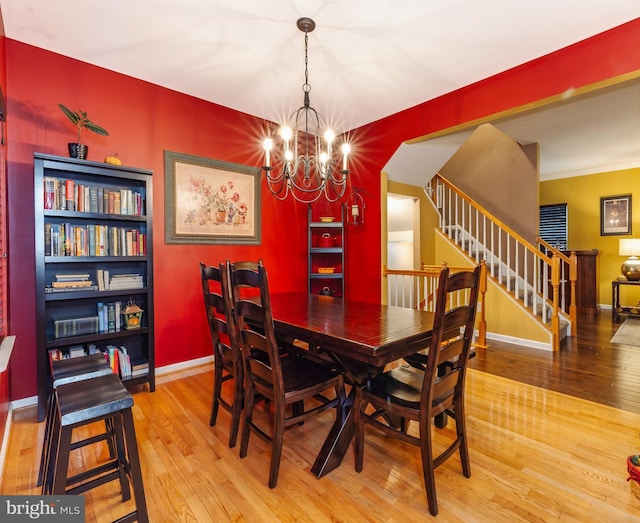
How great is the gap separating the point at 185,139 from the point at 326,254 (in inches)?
85.2

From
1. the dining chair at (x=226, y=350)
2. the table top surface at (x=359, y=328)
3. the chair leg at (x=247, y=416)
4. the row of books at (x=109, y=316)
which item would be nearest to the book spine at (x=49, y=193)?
the row of books at (x=109, y=316)

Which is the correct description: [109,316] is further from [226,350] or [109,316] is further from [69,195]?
[226,350]

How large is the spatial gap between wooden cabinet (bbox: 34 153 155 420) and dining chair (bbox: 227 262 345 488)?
134 cm

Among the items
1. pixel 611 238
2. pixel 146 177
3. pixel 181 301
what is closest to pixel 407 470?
pixel 181 301

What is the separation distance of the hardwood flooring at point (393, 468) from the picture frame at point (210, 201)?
5.05ft

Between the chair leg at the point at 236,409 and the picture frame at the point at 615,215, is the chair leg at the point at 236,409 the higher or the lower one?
the lower one

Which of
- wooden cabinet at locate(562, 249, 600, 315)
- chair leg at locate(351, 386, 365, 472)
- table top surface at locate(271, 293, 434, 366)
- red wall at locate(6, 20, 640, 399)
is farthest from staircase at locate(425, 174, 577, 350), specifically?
chair leg at locate(351, 386, 365, 472)

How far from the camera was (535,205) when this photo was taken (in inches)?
195

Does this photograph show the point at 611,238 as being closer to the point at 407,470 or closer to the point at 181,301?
the point at 407,470

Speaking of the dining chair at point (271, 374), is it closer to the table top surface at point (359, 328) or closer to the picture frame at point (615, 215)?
the table top surface at point (359, 328)

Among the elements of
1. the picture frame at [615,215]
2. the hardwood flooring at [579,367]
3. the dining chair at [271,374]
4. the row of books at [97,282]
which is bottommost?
the hardwood flooring at [579,367]

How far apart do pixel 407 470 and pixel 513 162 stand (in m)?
5.15

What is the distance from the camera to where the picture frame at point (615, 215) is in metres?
6.04

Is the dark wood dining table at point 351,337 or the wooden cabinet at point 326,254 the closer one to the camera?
the dark wood dining table at point 351,337
